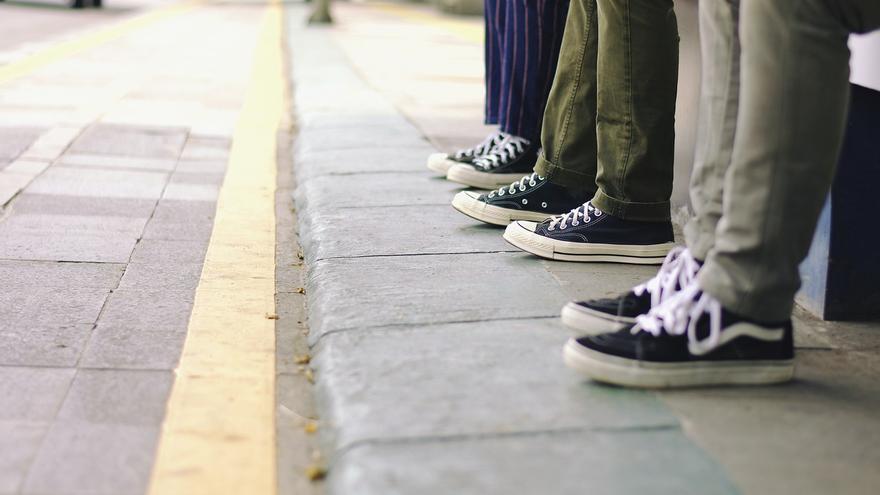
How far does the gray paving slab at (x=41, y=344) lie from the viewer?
2.11 metres

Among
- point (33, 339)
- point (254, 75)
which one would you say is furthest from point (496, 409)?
point (254, 75)

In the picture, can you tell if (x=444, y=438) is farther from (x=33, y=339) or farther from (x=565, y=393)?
(x=33, y=339)

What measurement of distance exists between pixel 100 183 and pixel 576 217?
1.92 meters

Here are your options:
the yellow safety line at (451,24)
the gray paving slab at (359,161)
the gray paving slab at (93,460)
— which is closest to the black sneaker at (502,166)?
the gray paving slab at (359,161)

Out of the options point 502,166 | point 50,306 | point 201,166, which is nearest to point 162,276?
point 50,306

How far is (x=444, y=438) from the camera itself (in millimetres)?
1677

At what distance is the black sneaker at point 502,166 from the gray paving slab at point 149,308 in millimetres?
1171

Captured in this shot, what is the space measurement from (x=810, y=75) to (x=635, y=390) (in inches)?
23.1

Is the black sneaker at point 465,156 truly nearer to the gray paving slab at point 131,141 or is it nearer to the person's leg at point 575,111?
the person's leg at point 575,111

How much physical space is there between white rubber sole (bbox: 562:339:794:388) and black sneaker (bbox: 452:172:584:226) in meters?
1.14

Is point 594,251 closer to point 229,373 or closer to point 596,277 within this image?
point 596,277

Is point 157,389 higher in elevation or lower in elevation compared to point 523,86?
lower

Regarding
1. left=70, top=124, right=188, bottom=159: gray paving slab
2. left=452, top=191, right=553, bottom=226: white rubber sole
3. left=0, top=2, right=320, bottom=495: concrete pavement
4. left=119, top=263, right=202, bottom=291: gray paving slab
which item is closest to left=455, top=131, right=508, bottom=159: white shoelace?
left=452, top=191, right=553, bottom=226: white rubber sole

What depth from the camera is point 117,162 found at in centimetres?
434
